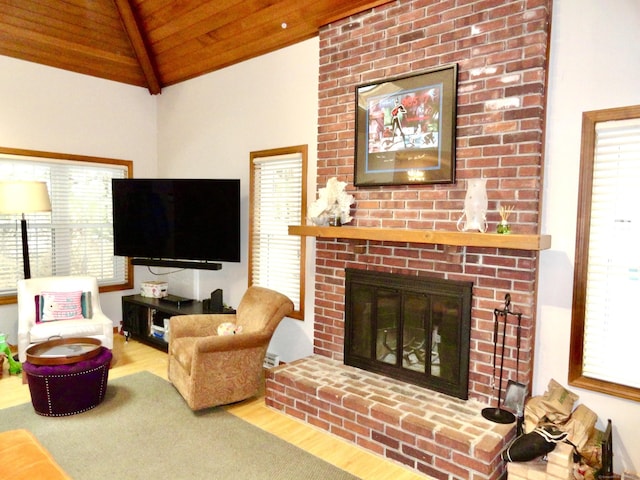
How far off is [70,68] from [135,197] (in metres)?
1.63

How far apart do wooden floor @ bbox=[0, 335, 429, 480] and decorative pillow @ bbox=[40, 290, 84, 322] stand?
1.89ft

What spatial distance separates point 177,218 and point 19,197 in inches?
54.5

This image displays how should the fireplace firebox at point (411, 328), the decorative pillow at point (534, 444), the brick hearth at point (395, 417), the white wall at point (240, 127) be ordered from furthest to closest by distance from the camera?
the white wall at point (240, 127), the fireplace firebox at point (411, 328), the brick hearth at point (395, 417), the decorative pillow at point (534, 444)

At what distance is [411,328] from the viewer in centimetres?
321

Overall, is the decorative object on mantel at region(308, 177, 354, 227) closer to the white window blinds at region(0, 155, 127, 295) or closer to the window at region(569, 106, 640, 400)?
the window at region(569, 106, 640, 400)

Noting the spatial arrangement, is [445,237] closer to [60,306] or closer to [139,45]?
[60,306]

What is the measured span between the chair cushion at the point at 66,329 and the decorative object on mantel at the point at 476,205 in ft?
11.3

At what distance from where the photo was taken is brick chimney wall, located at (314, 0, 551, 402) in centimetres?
268

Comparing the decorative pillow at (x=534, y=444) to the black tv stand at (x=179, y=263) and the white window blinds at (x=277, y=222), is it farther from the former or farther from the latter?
the black tv stand at (x=179, y=263)

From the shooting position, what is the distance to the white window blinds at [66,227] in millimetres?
4645

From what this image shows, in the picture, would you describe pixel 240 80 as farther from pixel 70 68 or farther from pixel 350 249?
pixel 350 249

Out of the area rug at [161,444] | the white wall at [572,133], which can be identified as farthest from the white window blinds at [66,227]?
the white wall at [572,133]

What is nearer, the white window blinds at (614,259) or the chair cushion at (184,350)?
the white window blinds at (614,259)

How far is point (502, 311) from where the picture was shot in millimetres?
2727
